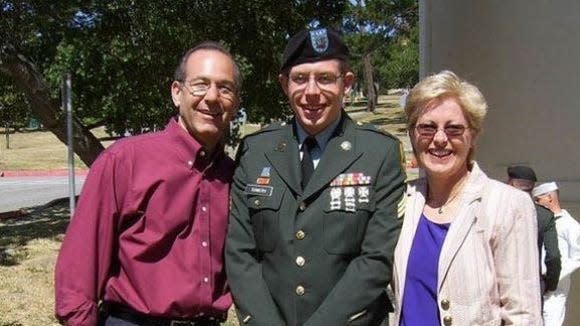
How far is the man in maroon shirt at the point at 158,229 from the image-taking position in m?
2.69

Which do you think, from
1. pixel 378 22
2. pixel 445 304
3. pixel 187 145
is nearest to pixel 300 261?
pixel 445 304

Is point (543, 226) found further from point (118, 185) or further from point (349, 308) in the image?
point (118, 185)

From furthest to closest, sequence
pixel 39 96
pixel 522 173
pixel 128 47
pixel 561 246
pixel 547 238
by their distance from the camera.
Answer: pixel 39 96, pixel 128 47, pixel 561 246, pixel 522 173, pixel 547 238

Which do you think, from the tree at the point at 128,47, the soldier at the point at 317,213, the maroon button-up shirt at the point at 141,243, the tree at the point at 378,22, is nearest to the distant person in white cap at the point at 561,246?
the soldier at the point at 317,213

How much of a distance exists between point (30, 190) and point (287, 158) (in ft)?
63.1

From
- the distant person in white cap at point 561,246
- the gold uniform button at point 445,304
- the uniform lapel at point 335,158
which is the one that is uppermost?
the uniform lapel at point 335,158

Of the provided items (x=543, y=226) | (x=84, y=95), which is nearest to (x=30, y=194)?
(x=84, y=95)

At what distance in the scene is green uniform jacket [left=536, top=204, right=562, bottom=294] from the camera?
479 cm

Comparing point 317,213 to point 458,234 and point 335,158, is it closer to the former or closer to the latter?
point 335,158

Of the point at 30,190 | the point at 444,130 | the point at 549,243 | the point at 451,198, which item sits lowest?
the point at 30,190

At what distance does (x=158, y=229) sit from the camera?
2.71m

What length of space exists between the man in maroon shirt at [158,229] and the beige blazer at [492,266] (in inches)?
34.1

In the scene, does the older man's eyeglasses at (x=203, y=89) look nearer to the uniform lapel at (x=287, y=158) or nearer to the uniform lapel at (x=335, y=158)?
the uniform lapel at (x=287, y=158)

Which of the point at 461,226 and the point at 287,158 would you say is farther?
the point at 287,158
